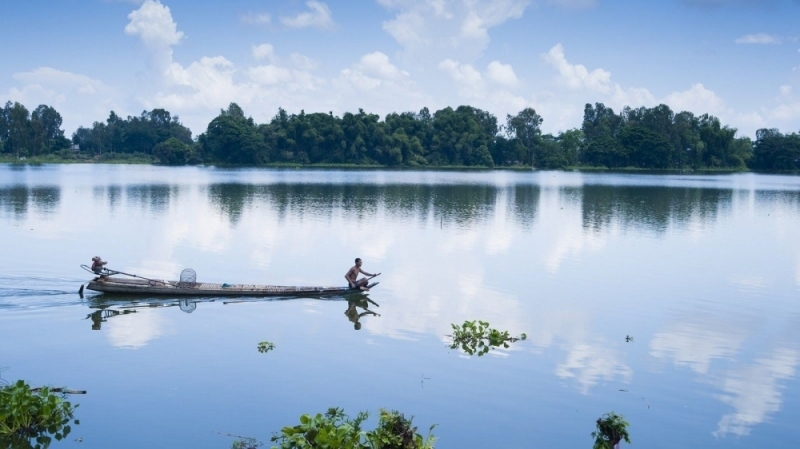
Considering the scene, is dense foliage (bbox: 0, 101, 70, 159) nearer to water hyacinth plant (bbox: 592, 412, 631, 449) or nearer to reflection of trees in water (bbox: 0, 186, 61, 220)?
reflection of trees in water (bbox: 0, 186, 61, 220)

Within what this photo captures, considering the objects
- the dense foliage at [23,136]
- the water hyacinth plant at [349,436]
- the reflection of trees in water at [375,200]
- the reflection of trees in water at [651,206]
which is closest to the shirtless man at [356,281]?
the water hyacinth plant at [349,436]

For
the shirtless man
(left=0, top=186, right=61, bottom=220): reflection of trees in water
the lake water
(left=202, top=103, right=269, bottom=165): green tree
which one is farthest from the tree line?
the shirtless man

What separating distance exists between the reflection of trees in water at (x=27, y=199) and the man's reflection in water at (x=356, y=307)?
28.1 metres

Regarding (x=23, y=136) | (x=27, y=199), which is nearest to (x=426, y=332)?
(x=27, y=199)

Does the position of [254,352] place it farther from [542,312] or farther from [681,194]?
[681,194]

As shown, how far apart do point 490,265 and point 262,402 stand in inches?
688

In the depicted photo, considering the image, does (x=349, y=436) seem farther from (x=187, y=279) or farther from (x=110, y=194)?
(x=110, y=194)

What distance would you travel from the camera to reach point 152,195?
62.4 m

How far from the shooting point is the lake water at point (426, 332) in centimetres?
1402

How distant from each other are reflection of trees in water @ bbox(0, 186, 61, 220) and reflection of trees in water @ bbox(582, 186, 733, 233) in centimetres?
3453

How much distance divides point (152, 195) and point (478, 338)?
4925 centimetres

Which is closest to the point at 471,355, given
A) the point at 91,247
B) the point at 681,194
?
the point at 91,247

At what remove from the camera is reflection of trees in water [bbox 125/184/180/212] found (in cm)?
5308

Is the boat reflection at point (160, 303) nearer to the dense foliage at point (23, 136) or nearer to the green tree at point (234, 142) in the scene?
the green tree at point (234, 142)
